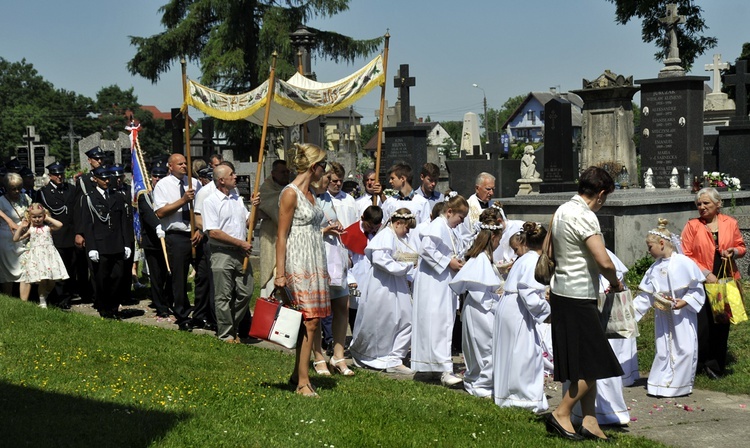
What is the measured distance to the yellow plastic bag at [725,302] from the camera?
9.50 m

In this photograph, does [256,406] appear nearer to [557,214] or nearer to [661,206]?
[557,214]

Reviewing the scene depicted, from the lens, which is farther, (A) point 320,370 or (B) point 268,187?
(B) point 268,187

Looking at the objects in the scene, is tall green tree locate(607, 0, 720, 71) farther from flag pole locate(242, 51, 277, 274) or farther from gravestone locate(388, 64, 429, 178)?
flag pole locate(242, 51, 277, 274)

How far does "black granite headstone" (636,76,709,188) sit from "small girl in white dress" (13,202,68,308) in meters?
11.4

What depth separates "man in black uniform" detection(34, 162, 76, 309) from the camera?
45.6 feet

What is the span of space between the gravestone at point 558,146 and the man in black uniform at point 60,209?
1418cm

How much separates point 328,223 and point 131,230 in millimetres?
4448

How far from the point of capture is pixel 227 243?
34.6ft

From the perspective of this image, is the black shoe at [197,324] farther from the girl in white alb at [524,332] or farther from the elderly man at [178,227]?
the girl in white alb at [524,332]

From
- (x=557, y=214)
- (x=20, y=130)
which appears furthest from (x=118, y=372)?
(x=20, y=130)

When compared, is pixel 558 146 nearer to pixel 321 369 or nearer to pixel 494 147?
pixel 494 147

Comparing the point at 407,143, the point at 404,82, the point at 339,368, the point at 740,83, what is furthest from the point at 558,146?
the point at 339,368

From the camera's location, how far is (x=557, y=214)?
7.00 meters

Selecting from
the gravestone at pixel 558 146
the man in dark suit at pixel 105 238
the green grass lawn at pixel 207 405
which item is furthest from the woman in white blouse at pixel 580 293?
the gravestone at pixel 558 146
